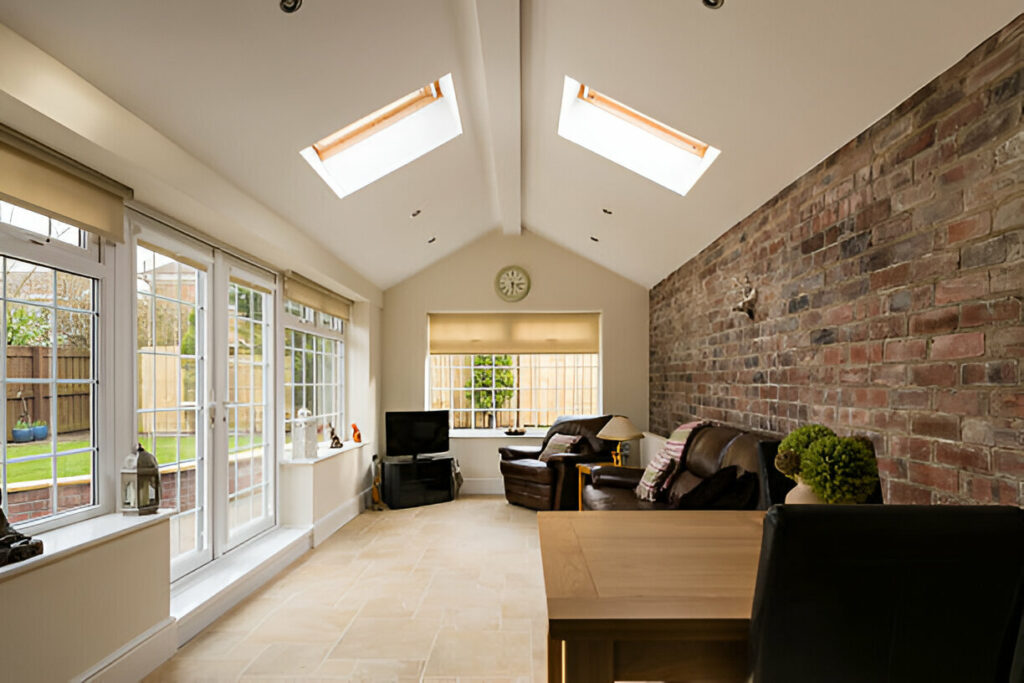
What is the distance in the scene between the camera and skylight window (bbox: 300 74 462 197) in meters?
3.90

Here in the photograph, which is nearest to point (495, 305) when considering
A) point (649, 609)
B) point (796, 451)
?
point (796, 451)

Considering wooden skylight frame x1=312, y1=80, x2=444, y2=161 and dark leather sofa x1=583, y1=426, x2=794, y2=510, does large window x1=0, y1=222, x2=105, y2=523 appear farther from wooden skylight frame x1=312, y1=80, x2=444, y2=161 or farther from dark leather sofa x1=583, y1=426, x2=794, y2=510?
dark leather sofa x1=583, y1=426, x2=794, y2=510

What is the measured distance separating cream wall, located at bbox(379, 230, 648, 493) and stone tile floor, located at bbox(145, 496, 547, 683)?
7.00 ft

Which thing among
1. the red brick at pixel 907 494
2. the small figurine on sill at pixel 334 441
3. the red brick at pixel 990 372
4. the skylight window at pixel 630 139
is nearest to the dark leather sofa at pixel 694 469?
the red brick at pixel 907 494

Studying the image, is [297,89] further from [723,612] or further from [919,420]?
[919,420]

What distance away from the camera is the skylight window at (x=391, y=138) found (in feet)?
12.8

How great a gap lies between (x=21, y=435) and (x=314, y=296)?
10.1 feet

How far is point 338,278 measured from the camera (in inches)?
211

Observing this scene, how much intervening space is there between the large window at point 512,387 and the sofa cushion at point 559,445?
3.40 ft

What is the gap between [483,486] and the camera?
7.25 metres

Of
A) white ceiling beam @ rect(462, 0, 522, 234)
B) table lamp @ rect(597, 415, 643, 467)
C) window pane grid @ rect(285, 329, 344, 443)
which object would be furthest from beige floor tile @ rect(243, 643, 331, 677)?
table lamp @ rect(597, 415, 643, 467)

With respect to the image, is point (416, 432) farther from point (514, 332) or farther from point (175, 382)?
point (175, 382)

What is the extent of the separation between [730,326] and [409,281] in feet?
13.0

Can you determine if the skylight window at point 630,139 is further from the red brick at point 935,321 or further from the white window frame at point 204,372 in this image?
the white window frame at point 204,372
